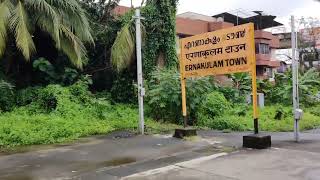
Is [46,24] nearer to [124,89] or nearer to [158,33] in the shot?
[124,89]

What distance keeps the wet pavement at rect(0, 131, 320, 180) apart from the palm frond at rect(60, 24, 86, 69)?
5444 mm

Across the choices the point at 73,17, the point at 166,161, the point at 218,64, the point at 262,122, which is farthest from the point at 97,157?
the point at 73,17

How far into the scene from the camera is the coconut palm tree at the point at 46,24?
44.9ft

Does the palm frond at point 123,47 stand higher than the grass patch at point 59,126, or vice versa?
the palm frond at point 123,47

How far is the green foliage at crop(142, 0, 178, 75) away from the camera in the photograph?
17516 mm

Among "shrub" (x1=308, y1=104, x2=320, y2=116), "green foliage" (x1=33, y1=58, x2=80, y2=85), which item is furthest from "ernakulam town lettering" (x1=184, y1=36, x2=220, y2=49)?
"shrub" (x1=308, y1=104, x2=320, y2=116)

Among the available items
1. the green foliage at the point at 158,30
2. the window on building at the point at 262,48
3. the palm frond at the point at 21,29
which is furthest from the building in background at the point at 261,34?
the palm frond at the point at 21,29

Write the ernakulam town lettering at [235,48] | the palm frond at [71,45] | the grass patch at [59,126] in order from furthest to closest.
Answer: the palm frond at [71,45] → the grass patch at [59,126] → the ernakulam town lettering at [235,48]

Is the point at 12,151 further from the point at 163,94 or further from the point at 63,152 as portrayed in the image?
the point at 163,94

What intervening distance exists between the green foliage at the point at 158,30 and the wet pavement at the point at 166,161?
7500 millimetres

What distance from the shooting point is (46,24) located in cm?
1474

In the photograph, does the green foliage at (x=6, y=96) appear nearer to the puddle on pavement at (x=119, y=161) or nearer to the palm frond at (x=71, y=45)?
the palm frond at (x=71, y=45)

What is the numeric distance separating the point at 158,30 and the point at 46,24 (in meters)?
4.87

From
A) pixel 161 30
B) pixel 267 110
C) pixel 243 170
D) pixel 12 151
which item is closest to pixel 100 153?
pixel 12 151
